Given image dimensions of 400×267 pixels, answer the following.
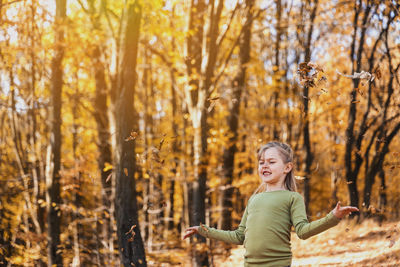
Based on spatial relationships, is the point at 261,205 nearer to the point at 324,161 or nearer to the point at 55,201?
the point at 55,201

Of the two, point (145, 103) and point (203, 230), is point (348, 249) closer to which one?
point (203, 230)

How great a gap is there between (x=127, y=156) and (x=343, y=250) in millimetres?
5221

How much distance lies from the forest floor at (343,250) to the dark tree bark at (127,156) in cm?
126

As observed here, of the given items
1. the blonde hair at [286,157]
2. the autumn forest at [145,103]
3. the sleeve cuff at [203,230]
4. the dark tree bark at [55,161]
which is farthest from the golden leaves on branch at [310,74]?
the dark tree bark at [55,161]

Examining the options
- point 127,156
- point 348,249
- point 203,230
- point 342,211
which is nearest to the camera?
point 342,211

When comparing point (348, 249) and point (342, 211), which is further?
point (348, 249)

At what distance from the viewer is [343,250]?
8906 mm

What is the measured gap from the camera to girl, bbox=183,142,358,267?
111 inches

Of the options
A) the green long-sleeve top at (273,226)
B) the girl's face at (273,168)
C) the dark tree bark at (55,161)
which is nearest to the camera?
the green long-sleeve top at (273,226)

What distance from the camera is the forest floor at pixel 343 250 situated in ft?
24.5

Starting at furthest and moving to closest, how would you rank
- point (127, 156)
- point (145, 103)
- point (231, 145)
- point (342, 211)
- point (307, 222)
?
point (145, 103) → point (231, 145) → point (127, 156) → point (307, 222) → point (342, 211)

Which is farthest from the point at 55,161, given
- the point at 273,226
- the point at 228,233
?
the point at 273,226

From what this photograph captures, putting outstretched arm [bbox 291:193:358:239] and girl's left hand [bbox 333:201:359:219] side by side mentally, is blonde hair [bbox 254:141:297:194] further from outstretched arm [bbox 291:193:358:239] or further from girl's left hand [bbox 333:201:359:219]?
girl's left hand [bbox 333:201:359:219]

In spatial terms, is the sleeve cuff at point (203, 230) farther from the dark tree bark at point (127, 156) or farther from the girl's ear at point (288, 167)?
the dark tree bark at point (127, 156)
